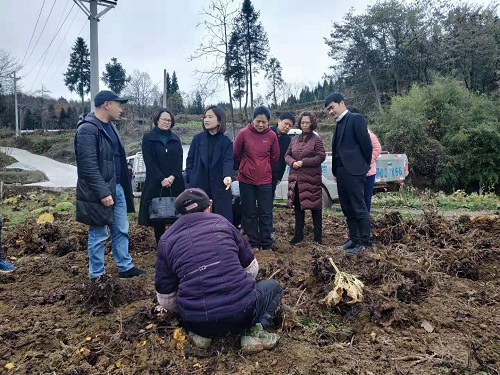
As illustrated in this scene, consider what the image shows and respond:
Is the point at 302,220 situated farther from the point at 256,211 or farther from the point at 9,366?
the point at 9,366

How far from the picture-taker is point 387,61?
105 feet

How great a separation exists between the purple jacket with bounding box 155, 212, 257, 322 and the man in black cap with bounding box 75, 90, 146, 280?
55.8 inches

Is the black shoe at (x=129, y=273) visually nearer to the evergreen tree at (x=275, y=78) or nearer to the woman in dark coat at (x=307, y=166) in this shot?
the woman in dark coat at (x=307, y=166)

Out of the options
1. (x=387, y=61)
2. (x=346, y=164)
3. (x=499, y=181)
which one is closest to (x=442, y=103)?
(x=499, y=181)

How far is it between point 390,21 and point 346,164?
3014 centimetres

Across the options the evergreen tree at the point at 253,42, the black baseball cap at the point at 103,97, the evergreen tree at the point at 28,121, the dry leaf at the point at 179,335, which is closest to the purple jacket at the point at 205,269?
the dry leaf at the point at 179,335

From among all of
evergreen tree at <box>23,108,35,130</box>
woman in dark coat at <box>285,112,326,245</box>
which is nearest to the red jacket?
woman in dark coat at <box>285,112,326,245</box>

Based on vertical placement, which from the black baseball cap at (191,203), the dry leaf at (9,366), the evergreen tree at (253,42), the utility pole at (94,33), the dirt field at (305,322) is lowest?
the dry leaf at (9,366)

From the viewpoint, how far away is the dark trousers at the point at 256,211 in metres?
5.21

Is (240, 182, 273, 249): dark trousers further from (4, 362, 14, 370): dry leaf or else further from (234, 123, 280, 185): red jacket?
(4, 362, 14, 370): dry leaf

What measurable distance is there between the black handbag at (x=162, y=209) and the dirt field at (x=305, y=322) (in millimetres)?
606

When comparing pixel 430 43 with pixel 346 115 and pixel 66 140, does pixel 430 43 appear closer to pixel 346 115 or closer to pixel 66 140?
pixel 346 115

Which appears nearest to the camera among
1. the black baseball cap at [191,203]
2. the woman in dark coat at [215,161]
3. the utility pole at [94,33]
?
the black baseball cap at [191,203]

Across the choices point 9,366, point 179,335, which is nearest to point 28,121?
point 9,366
